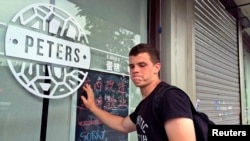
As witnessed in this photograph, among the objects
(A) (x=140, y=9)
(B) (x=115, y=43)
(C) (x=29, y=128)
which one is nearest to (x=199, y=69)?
(A) (x=140, y=9)

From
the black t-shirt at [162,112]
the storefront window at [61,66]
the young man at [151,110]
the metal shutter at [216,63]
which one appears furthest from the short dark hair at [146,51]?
the metal shutter at [216,63]

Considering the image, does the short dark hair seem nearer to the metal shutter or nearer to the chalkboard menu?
the chalkboard menu

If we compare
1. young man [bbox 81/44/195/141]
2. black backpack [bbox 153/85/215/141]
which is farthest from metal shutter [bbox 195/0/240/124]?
black backpack [bbox 153/85/215/141]

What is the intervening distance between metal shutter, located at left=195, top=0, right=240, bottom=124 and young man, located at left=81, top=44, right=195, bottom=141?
1.53 meters

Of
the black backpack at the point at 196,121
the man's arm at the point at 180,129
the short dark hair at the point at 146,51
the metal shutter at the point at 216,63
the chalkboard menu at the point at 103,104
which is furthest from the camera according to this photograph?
the metal shutter at the point at 216,63

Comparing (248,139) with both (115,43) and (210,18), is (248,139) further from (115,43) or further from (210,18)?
(210,18)

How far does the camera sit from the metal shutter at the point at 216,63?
10.7 feet

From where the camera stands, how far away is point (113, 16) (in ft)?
7.22

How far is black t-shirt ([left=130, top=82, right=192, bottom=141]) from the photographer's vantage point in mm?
1337

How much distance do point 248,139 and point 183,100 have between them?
2.07 ft

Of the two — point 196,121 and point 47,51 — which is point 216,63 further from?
point 47,51

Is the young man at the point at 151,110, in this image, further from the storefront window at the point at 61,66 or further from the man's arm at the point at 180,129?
the storefront window at the point at 61,66

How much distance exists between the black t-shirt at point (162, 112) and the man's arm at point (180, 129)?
0.02 m

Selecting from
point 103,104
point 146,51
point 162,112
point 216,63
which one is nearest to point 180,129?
point 162,112
